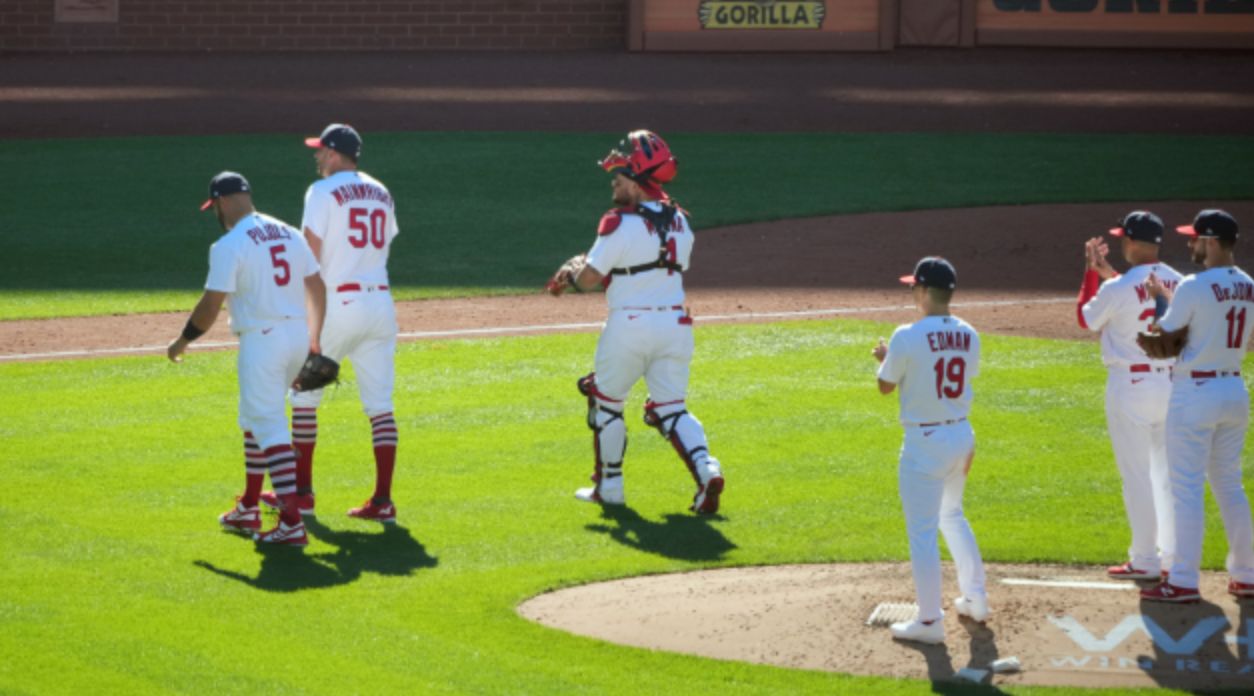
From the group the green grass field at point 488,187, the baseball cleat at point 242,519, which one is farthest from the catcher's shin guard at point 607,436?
the green grass field at point 488,187

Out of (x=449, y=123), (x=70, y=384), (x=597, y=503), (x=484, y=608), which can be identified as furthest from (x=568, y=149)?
(x=484, y=608)

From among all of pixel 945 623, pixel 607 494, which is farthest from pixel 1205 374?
pixel 607 494

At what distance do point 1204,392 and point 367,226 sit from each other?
14.5 ft

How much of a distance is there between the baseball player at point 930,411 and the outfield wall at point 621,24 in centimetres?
2424

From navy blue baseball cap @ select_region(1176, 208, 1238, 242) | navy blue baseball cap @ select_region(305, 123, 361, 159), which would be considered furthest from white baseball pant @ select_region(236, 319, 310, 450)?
navy blue baseball cap @ select_region(1176, 208, 1238, 242)

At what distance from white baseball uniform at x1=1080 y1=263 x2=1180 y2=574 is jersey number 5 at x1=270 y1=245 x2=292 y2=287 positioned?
12.9ft

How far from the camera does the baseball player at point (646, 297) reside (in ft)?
31.4

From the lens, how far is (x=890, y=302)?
17.2m

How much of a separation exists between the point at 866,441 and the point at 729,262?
25.8 feet

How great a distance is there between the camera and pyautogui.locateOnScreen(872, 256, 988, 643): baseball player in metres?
7.31

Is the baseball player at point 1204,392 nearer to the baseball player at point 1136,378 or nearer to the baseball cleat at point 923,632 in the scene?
the baseball player at point 1136,378

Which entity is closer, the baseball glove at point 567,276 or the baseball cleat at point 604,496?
the baseball glove at point 567,276

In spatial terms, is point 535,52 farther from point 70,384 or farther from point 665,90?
point 70,384

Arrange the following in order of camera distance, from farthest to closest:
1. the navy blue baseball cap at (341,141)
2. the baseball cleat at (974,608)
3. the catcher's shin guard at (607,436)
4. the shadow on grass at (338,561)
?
the catcher's shin guard at (607,436)
the navy blue baseball cap at (341,141)
the shadow on grass at (338,561)
the baseball cleat at (974,608)
